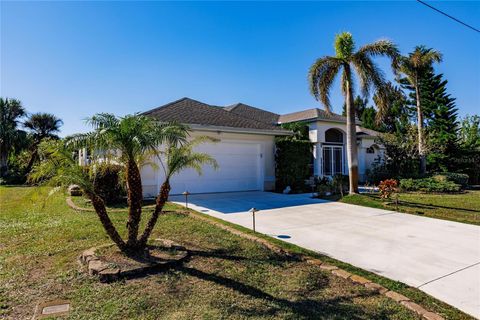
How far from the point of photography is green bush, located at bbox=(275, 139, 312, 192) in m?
15.1

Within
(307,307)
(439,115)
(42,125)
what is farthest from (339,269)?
(42,125)

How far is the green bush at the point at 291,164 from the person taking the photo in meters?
15.1

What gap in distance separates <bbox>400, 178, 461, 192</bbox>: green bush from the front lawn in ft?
46.8

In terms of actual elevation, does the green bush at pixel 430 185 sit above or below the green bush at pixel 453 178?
below

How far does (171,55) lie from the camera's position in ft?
43.2

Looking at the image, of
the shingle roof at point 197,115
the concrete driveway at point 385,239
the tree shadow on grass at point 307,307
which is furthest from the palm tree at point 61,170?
the shingle roof at point 197,115

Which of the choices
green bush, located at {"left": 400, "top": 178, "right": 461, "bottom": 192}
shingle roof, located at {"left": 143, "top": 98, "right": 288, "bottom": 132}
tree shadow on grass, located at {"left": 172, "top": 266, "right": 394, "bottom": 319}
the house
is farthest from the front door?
tree shadow on grass, located at {"left": 172, "top": 266, "right": 394, "bottom": 319}

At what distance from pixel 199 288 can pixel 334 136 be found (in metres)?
18.4

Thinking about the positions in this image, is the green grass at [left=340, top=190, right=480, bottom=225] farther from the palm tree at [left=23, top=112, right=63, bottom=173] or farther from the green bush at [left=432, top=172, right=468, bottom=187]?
the palm tree at [left=23, top=112, right=63, bottom=173]

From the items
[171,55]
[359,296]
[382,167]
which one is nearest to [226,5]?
[171,55]

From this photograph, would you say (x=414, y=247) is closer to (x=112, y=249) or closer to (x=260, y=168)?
(x=112, y=249)

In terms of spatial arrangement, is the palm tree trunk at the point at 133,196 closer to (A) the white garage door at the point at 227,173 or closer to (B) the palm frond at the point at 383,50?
(A) the white garage door at the point at 227,173

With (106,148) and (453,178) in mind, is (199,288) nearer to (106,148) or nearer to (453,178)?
(106,148)

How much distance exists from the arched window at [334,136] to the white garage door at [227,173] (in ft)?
22.8
